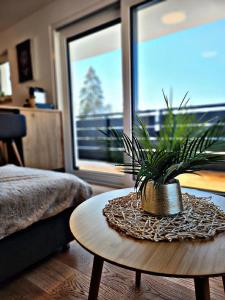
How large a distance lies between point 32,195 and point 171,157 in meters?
0.70

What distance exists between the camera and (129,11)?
234 centimetres

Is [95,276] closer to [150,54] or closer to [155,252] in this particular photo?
Answer: [155,252]

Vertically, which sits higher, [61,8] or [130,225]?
[61,8]

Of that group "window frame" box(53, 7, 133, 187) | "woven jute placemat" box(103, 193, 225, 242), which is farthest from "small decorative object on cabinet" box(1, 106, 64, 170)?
"woven jute placemat" box(103, 193, 225, 242)

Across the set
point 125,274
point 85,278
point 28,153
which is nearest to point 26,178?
point 85,278

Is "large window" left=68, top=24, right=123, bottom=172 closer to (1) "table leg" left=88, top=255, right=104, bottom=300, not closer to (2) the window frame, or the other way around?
(2) the window frame

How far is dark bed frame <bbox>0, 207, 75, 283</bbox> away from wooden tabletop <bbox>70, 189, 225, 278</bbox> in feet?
1.51

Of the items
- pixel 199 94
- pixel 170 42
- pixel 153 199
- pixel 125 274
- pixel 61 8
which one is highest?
pixel 61 8

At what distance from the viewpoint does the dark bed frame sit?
100cm

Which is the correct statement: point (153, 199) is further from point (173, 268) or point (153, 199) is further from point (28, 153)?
point (28, 153)

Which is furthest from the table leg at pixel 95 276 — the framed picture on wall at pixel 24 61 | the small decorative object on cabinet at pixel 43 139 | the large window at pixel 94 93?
the framed picture on wall at pixel 24 61

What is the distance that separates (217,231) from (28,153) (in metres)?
2.41

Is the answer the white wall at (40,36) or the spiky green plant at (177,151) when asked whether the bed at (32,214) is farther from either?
the white wall at (40,36)

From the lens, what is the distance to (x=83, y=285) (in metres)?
1.04
